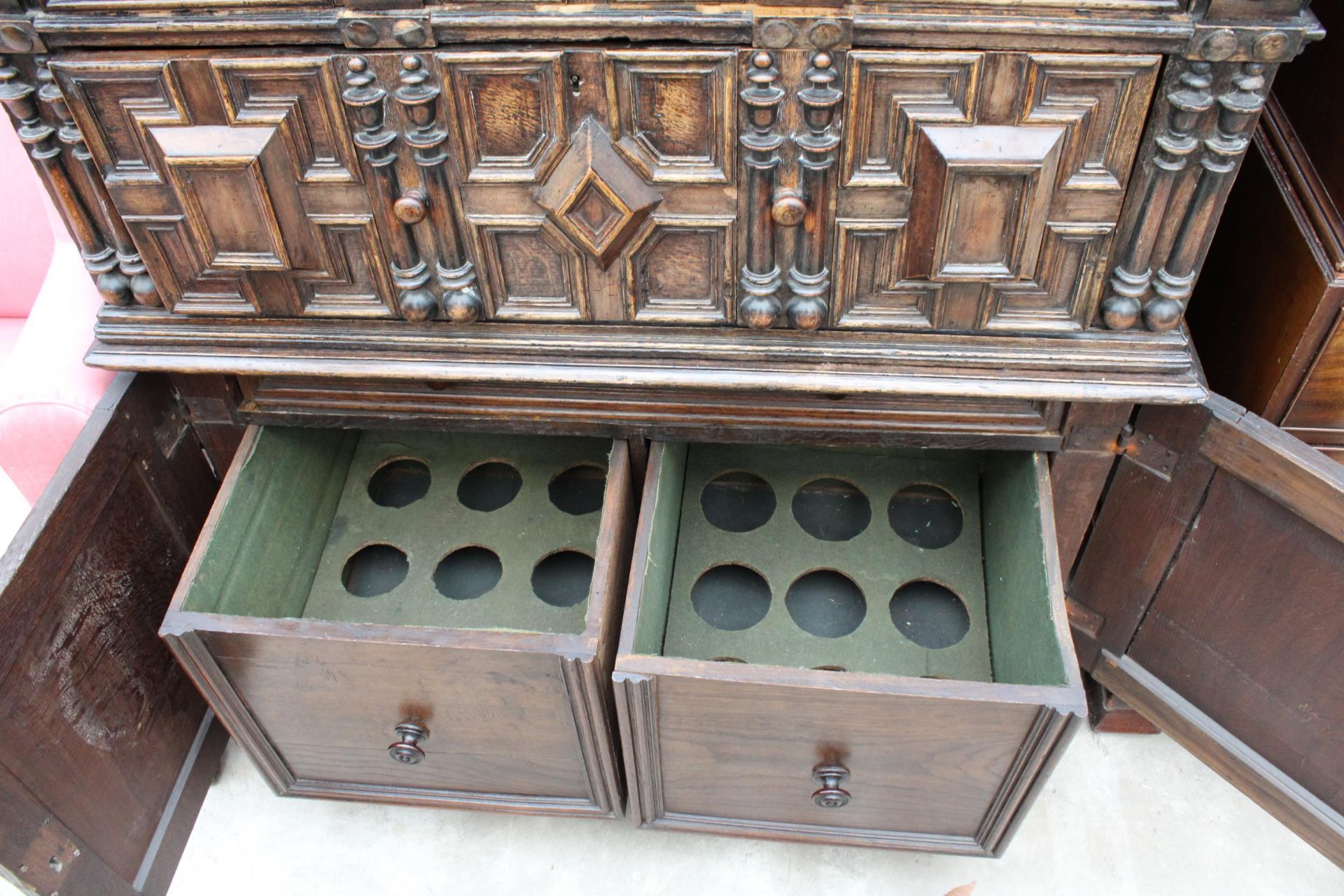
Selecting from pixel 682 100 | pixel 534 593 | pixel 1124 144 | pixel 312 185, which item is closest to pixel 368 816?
pixel 534 593

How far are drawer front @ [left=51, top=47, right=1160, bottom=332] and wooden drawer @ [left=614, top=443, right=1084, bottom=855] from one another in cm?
26

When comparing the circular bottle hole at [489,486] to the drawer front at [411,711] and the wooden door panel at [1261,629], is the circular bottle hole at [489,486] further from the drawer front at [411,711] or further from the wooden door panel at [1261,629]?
the wooden door panel at [1261,629]

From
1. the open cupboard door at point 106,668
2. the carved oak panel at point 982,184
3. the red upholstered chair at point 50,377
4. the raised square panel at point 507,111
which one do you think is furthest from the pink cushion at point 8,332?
the carved oak panel at point 982,184

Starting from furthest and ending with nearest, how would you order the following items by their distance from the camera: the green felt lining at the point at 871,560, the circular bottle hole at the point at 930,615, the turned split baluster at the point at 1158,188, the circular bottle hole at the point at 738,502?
the circular bottle hole at the point at 738,502
the circular bottle hole at the point at 930,615
the green felt lining at the point at 871,560
the turned split baluster at the point at 1158,188

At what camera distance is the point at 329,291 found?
1.08m

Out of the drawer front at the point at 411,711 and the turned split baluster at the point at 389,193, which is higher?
the turned split baluster at the point at 389,193

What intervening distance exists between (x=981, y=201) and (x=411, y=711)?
0.80m

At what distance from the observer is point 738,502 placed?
1.43m

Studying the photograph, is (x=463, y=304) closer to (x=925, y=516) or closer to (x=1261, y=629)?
(x=925, y=516)

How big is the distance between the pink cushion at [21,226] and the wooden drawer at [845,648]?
42.5 inches

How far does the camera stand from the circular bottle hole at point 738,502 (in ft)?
4.60

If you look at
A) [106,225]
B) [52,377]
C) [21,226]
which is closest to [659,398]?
[106,225]

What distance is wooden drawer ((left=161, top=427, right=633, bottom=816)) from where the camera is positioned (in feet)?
3.42

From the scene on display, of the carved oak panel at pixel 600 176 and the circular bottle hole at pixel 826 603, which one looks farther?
the circular bottle hole at pixel 826 603
